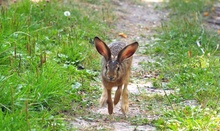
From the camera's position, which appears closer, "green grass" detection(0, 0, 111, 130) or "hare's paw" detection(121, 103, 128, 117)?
"green grass" detection(0, 0, 111, 130)

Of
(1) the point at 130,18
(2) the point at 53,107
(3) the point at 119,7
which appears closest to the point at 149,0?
(3) the point at 119,7

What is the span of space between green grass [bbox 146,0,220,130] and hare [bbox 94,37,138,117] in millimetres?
561

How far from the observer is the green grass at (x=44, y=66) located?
16.9ft

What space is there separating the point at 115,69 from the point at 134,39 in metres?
4.95

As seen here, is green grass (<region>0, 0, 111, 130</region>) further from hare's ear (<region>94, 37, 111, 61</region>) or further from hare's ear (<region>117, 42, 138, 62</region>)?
hare's ear (<region>117, 42, 138, 62</region>)

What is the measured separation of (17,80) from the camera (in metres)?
5.67

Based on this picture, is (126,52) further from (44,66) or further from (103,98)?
(44,66)

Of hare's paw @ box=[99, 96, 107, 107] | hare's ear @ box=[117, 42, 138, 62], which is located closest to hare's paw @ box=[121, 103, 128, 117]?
hare's paw @ box=[99, 96, 107, 107]

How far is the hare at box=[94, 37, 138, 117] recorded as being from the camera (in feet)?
18.5

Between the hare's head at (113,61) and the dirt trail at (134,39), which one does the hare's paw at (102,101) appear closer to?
the dirt trail at (134,39)

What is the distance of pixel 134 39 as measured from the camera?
34.5 feet

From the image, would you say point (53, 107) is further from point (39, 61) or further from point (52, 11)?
point (52, 11)

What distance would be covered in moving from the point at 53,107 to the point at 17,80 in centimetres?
48

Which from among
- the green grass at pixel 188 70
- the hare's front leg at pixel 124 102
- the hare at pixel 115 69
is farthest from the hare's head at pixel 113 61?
the green grass at pixel 188 70
